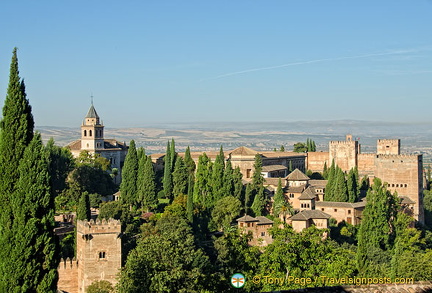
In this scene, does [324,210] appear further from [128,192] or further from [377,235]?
[128,192]

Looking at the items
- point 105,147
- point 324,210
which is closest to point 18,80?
point 324,210

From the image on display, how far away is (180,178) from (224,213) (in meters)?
8.30

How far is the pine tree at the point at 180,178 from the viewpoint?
2084 inches

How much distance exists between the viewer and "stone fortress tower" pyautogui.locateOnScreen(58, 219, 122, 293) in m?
31.3

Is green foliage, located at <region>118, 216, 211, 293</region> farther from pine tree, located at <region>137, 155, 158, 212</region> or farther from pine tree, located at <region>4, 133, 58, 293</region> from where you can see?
pine tree, located at <region>137, 155, 158, 212</region>

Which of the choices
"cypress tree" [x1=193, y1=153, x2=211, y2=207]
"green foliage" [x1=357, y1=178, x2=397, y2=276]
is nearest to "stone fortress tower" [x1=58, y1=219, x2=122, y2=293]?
"green foliage" [x1=357, y1=178, x2=397, y2=276]

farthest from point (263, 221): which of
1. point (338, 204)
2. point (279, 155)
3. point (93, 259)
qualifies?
point (279, 155)

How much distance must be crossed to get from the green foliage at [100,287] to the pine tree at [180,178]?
22.0 metres

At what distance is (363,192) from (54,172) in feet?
97.9

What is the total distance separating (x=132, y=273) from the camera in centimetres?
2511

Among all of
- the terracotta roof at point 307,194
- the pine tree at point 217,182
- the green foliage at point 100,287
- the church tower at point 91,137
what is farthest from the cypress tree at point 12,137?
the church tower at point 91,137

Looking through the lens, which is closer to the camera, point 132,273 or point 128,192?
point 132,273

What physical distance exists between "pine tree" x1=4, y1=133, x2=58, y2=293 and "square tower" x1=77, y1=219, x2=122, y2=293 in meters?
14.5

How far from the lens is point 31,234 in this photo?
16.7 meters
